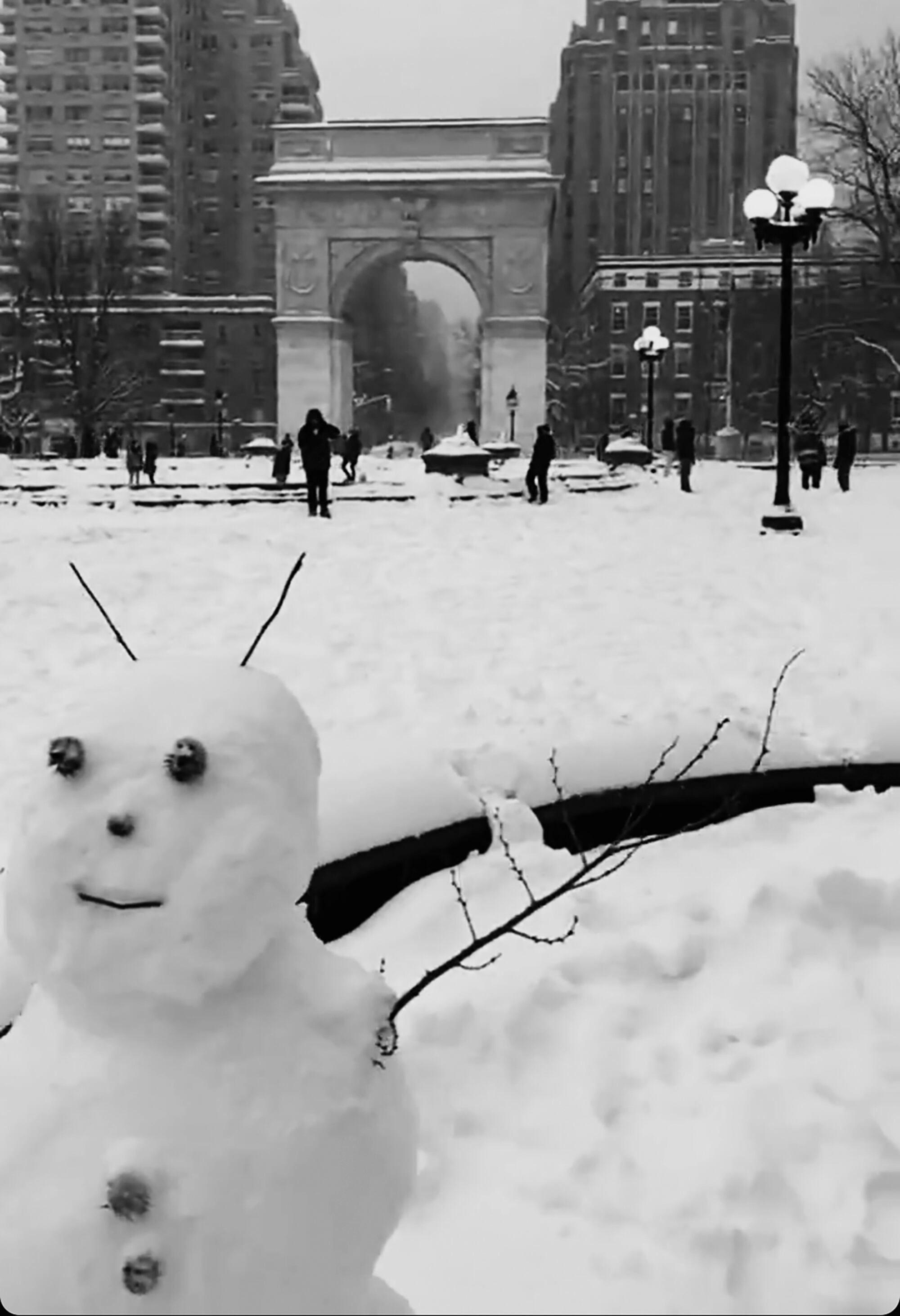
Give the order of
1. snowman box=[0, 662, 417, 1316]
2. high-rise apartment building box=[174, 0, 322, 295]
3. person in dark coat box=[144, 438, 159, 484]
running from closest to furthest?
1. snowman box=[0, 662, 417, 1316]
2. person in dark coat box=[144, 438, 159, 484]
3. high-rise apartment building box=[174, 0, 322, 295]

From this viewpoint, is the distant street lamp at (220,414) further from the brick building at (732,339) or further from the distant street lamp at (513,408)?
the distant street lamp at (513,408)

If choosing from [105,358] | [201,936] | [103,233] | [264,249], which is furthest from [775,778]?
[264,249]

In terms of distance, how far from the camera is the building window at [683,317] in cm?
9019

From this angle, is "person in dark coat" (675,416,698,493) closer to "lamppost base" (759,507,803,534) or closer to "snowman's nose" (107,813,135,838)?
"lamppost base" (759,507,803,534)

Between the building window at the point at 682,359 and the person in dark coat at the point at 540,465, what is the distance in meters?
66.2

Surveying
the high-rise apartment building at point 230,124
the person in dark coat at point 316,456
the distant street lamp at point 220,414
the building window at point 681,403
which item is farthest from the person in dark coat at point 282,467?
the high-rise apartment building at point 230,124

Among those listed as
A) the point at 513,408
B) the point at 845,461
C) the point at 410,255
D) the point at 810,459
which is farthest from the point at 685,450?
the point at 410,255

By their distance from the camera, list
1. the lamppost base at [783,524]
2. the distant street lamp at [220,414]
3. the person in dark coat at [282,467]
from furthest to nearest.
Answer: the distant street lamp at [220,414], the person in dark coat at [282,467], the lamppost base at [783,524]

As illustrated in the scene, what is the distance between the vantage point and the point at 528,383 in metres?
44.2

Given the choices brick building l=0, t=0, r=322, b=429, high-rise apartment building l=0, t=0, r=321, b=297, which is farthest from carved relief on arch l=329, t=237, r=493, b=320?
high-rise apartment building l=0, t=0, r=321, b=297

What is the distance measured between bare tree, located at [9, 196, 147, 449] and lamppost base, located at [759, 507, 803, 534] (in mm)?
36969

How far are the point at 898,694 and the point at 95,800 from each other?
5333 millimetres

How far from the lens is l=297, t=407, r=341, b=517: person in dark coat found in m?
18.0

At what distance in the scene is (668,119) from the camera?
125000mm
